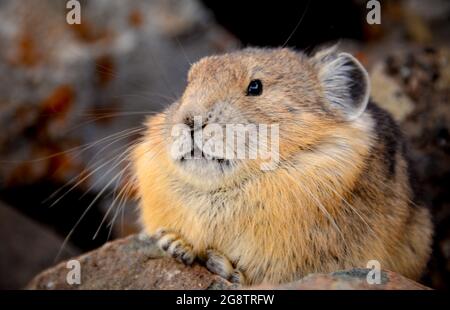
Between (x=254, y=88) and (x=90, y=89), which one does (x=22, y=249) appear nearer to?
(x=90, y=89)

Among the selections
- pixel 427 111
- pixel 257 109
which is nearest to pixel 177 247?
pixel 257 109

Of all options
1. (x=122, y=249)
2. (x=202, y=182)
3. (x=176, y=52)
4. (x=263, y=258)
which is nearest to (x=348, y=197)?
(x=263, y=258)

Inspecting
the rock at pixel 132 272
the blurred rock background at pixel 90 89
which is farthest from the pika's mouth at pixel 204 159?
the blurred rock background at pixel 90 89

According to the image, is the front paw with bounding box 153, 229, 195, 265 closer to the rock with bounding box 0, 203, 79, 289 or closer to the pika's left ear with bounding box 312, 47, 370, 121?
the pika's left ear with bounding box 312, 47, 370, 121

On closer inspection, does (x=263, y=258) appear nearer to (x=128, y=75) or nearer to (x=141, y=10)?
(x=128, y=75)

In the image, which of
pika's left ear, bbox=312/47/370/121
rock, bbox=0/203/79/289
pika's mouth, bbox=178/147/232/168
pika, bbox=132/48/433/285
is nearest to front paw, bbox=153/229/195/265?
pika, bbox=132/48/433/285

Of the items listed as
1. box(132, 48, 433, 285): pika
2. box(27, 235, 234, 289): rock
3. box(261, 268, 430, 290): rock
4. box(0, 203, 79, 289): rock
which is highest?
box(132, 48, 433, 285): pika

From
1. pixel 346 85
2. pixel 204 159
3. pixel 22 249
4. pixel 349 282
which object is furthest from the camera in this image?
pixel 22 249
